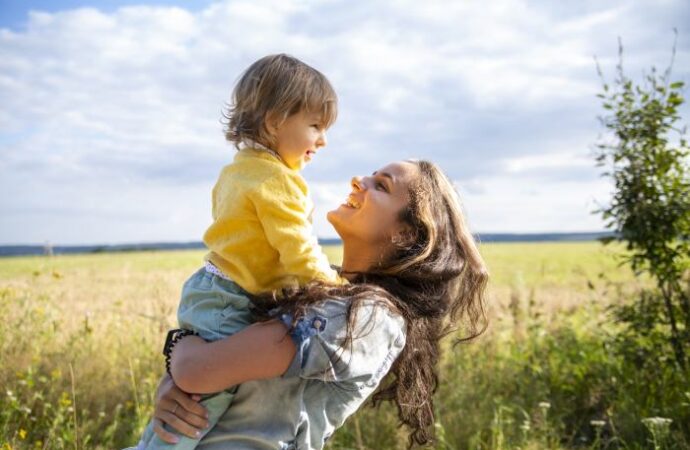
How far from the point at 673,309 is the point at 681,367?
16.4 inches

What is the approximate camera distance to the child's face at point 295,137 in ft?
7.43

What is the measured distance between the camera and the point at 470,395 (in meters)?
5.07

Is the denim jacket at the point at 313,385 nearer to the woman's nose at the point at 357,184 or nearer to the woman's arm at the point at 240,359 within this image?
the woman's arm at the point at 240,359

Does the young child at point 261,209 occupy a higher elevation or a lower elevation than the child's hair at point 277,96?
lower

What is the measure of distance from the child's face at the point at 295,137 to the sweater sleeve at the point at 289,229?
153 millimetres

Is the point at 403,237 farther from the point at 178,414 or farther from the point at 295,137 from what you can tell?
the point at 178,414

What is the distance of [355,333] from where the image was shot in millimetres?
1961

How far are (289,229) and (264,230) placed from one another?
4.2 inches

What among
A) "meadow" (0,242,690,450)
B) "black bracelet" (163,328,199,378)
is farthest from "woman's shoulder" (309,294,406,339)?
"meadow" (0,242,690,450)

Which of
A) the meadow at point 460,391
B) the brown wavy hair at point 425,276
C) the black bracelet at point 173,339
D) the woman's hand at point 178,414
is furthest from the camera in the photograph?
the meadow at point 460,391

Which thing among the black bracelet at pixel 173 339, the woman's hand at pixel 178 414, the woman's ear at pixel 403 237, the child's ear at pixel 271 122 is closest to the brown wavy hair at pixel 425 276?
the woman's ear at pixel 403 237

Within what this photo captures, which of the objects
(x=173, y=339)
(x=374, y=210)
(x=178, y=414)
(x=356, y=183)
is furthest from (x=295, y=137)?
(x=178, y=414)

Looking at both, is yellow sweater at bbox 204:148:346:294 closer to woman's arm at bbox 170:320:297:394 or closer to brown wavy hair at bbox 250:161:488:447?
brown wavy hair at bbox 250:161:488:447

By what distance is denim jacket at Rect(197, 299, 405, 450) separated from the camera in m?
1.92
